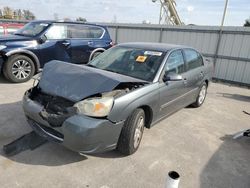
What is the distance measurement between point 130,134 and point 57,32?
17.2 feet

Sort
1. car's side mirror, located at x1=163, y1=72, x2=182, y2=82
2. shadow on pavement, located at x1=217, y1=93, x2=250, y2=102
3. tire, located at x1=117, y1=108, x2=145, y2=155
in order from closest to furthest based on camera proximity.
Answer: tire, located at x1=117, y1=108, x2=145, y2=155 → car's side mirror, located at x1=163, y1=72, x2=182, y2=82 → shadow on pavement, located at x1=217, y1=93, x2=250, y2=102

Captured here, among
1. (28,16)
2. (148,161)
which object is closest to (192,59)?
(148,161)

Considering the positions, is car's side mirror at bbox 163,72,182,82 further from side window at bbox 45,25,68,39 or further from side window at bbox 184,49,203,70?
side window at bbox 45,25,68,39

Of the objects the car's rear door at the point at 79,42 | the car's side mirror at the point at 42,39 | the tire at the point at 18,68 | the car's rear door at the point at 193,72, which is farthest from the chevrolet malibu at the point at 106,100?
the car's rear door at the point at 79,42

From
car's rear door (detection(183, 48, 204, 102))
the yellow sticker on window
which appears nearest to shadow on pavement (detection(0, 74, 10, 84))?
the yellow sticker on window

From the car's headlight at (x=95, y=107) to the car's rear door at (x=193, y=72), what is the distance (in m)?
2.30

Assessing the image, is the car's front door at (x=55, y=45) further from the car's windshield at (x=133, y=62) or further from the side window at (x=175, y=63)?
the side window at (x=175, y=63)

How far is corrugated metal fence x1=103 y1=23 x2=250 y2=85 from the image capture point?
900 cm

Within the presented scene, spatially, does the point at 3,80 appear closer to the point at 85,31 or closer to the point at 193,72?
the point at 85,31

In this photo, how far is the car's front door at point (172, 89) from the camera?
3781mm

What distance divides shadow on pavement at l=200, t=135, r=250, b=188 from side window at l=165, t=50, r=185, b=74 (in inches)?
58.7

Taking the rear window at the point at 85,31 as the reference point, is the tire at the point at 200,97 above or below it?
below

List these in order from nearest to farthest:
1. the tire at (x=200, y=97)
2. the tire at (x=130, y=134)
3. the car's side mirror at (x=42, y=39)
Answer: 1. the tire at (x=130, y=134)
2. the tire at (x=200, y=97)
3. the car's side mirror at (x=42, y=39)

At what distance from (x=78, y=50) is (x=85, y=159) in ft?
16.9
